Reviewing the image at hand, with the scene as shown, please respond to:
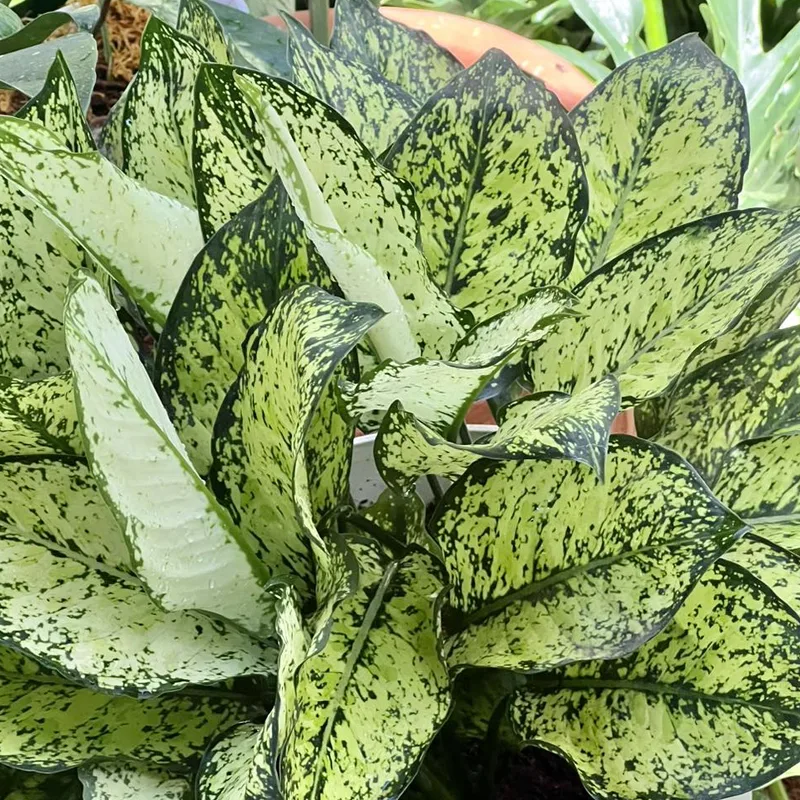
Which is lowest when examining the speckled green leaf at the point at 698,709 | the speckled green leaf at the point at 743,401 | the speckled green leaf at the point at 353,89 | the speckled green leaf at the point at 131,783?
the speckled green leaf at the point at 131,783

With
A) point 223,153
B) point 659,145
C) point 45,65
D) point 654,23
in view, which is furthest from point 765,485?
point 654,23

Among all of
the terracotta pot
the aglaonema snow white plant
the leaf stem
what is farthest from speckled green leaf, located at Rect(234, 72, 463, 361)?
the leaf stem

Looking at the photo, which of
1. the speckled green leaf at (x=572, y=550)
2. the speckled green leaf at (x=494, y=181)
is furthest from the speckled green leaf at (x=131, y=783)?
the speckled green leaf at (x=494, y=181)

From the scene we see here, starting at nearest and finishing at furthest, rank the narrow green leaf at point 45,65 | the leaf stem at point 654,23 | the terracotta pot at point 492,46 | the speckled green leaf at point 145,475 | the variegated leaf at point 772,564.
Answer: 1. the speckled green leaf at point 145,475
2. the variegated leaf at point 772,564
3. the narrow green leaf at point 45,65
4. the terracotta pot at point 492,46
5. the leaf stem at point 654,23

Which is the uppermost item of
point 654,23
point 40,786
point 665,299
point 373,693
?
point 654,23

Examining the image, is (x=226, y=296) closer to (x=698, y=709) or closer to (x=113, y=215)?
(x=113, y=215)

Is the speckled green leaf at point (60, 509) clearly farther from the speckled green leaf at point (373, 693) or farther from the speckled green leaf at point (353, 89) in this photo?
the speckled green leaf at point (353, 89)
